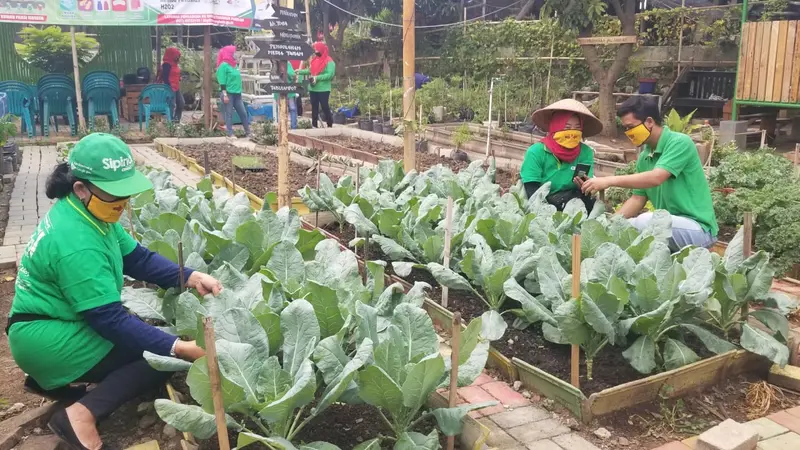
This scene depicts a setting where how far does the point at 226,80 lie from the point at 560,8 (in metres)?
5.30

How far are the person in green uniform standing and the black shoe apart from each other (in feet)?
0.08

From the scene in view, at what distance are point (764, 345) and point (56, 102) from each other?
11823 millimetres

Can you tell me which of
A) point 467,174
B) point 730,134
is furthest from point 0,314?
point 730,134

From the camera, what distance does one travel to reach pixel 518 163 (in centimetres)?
814

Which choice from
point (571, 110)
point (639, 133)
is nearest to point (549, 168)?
point (571, 110)

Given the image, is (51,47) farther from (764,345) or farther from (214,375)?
(764,345)

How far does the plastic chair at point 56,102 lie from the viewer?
37.8 ft

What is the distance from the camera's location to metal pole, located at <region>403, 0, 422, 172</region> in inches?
216

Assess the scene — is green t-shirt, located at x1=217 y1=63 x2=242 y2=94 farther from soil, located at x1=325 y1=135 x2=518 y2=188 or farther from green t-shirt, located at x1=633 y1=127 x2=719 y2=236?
green t-shirt, located at x1=633 y1=127 x2=719 y2=236

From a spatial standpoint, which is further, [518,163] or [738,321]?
[518,163]

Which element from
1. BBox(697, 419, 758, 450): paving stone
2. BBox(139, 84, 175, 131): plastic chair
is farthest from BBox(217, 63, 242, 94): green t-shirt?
BBox(697, 419, 758, 450): paving stone

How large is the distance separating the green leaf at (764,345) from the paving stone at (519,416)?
957 mm

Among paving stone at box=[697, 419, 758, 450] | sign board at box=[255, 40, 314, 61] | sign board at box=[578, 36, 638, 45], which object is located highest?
sign board at box=[578, 36, 638, 45]

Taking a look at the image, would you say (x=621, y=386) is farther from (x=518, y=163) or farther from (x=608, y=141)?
(x=608, y=141)
